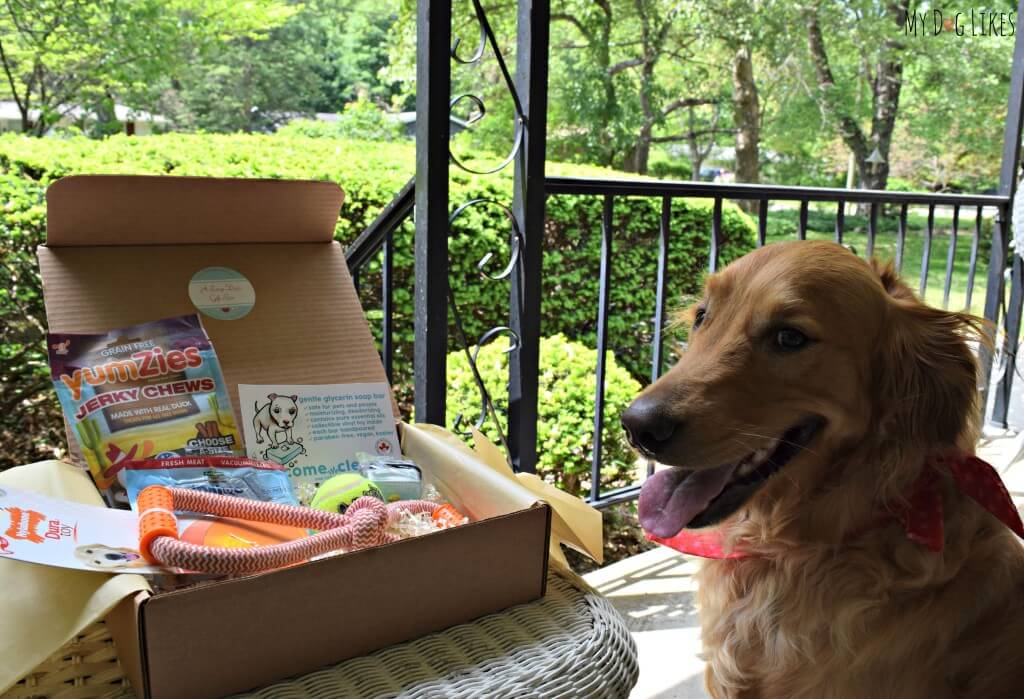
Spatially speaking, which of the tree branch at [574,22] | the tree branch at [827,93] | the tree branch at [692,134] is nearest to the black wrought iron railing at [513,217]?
the tree branch at [574,22]

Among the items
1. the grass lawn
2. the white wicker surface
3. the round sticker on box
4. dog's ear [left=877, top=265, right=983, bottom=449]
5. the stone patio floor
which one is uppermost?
the round sticker on box

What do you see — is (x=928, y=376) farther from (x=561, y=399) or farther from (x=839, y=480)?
(x=561, y=399)

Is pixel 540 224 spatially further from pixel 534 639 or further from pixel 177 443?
pixel 534 639

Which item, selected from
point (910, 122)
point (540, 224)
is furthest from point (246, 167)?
point (910, 122)

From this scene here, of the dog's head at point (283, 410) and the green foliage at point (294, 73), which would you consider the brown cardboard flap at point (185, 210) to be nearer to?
the dog's head at point (283, 410)

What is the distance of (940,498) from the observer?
1.08m

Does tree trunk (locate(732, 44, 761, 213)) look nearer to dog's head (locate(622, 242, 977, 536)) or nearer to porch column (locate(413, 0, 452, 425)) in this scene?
porch column (locate(413, 0, 452, 425))

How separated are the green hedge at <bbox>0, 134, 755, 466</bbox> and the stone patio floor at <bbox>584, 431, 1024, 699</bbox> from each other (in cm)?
203

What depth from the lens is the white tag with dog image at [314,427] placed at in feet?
→ 3.54

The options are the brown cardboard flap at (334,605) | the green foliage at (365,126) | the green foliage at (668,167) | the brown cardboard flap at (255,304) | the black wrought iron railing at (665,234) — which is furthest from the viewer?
the green foliage at (668,167)

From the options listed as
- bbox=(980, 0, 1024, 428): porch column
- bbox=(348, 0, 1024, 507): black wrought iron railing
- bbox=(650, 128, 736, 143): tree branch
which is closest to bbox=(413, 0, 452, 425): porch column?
bbox=(348, 0, 1024, 507): black wrought iron railing

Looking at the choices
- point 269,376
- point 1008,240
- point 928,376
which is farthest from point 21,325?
point 1008,240

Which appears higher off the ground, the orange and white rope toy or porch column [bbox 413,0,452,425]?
porch column [bbox 413,0,452,425]

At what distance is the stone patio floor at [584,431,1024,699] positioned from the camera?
1.86m
